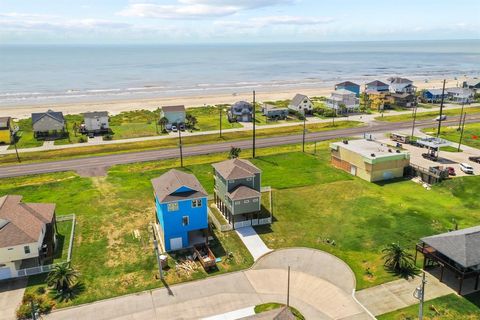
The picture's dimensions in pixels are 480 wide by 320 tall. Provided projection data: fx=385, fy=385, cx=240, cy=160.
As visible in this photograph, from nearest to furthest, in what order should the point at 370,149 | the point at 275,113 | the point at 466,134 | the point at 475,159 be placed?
the point at 370,149
the point at 475,159
the point at 466,134
the point at 275,113

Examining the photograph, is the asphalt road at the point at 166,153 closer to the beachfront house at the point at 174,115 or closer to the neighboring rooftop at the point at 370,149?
the neighboring rooftop at the point at 370,149

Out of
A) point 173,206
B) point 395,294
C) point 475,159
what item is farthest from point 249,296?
point 475,159

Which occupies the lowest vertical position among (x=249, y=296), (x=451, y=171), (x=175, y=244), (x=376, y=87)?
(x=249, y=296)

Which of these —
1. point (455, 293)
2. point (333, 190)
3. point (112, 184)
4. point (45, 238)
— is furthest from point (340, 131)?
point (45, 238)

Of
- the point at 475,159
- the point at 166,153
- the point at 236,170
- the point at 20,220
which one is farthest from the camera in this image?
the point at 166,153

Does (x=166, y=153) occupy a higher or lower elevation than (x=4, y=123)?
lower

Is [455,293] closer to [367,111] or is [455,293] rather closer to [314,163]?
[314,163]

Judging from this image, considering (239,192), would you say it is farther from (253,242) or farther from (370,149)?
(370,149)

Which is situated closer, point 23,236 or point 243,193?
point 23,236
